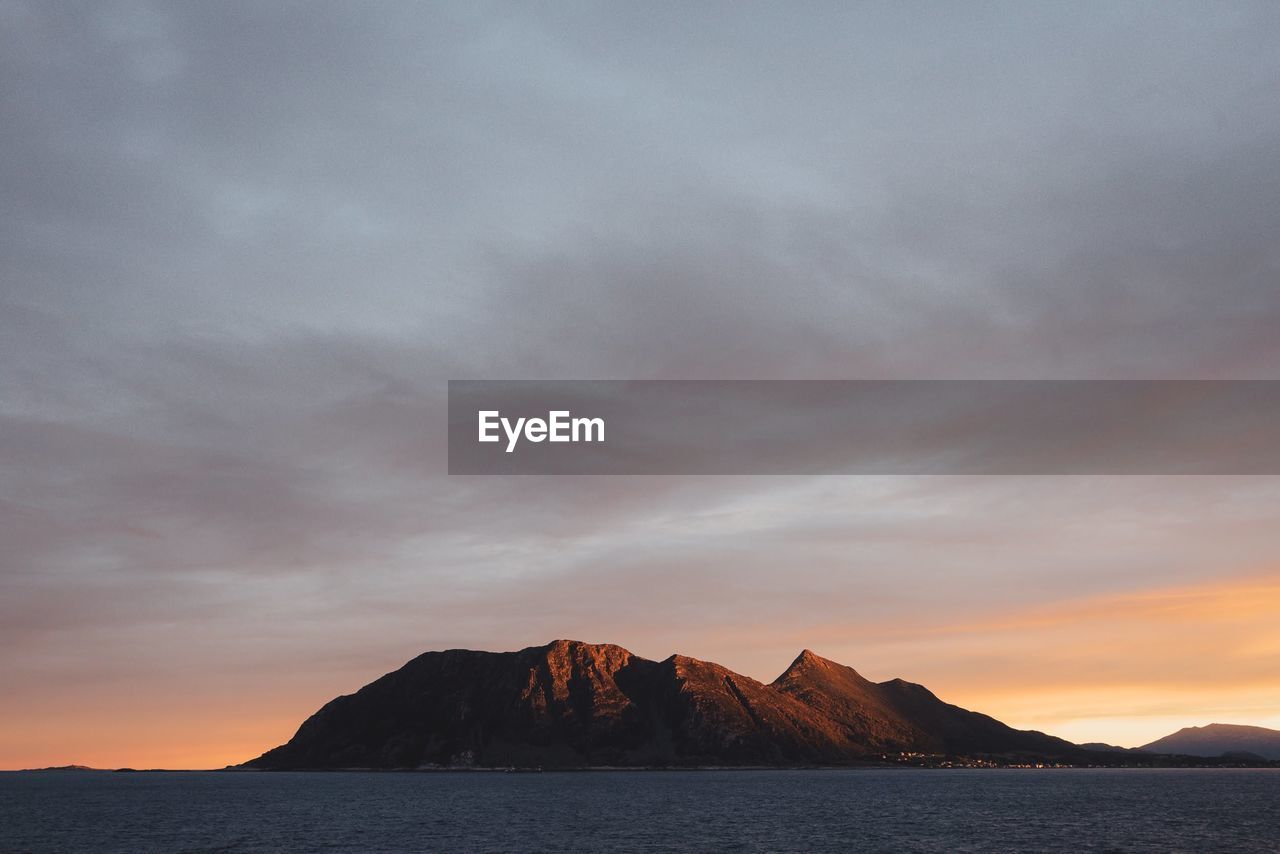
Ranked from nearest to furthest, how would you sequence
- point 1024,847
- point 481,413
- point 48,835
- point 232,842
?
point 481,413 < point 1024,847 < point 232,842 < point 48,835

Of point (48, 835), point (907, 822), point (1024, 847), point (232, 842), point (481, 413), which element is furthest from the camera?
point (907, 822)

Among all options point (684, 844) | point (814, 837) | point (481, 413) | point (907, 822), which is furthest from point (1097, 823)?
point (481, 413)

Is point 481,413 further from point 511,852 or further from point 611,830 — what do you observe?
point 611,830

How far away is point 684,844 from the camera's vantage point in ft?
500

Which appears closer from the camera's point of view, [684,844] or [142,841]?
[684,844]

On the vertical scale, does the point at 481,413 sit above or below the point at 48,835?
above

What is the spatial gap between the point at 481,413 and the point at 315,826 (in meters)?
112

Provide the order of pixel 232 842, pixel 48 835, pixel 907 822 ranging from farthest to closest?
1. pixel 907 822
2. pixel 48 835
3. pixel 232 842

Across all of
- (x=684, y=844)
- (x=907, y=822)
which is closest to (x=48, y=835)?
(x=684, y=844)

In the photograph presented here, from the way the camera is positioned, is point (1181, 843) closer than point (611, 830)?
Yes

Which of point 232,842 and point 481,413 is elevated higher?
point 481,413

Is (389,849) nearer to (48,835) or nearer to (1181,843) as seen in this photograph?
(48,835)

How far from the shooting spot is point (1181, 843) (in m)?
151

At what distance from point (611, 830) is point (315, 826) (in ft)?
200
